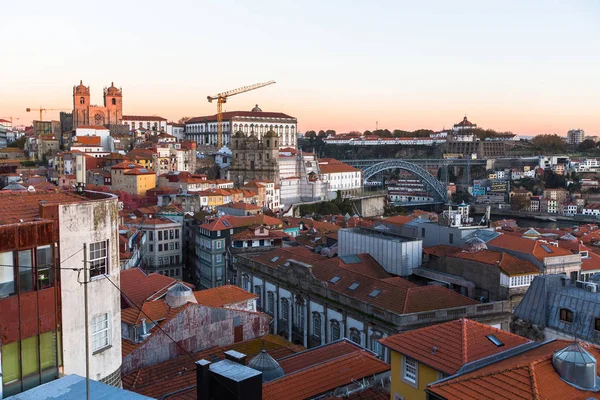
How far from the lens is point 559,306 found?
1708 cm

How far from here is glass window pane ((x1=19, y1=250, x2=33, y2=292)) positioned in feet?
24.2

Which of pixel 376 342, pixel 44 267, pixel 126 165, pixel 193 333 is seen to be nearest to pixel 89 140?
pixel 126 165

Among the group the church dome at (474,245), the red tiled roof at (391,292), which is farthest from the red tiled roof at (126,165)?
the church dome at (474,245)

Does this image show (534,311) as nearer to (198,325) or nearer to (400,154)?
(198,325)

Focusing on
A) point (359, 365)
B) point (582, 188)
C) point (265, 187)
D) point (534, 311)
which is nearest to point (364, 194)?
point (265, 187)

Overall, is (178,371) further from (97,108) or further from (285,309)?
(97,108)

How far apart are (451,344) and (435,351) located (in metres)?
0.35

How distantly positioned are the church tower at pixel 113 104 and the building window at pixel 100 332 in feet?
318

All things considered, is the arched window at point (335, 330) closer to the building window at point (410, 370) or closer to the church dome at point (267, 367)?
the church dome at point (267, 367)

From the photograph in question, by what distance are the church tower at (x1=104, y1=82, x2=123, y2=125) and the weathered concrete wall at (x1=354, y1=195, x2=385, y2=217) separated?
44212mm

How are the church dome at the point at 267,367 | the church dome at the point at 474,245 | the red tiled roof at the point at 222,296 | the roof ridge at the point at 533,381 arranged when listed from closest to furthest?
1. the roof ridge at the point at 533,381
2. the church dome at the point at 267,367
3. the red tiled roof at the point at 222,296
4. the church dome at the point at 474,245

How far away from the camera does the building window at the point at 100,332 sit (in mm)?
8609

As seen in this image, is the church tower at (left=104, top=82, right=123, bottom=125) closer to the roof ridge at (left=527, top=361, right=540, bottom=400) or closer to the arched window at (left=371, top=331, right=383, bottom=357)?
the arched window at (left=371, top=331, right=383, bottom=357)

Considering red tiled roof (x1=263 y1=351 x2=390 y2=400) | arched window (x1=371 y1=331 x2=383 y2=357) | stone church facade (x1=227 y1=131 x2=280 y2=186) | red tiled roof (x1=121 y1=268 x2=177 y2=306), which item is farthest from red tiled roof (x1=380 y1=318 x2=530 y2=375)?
stone church facade (x1=227 y1=131 x2=280 y2=186)
